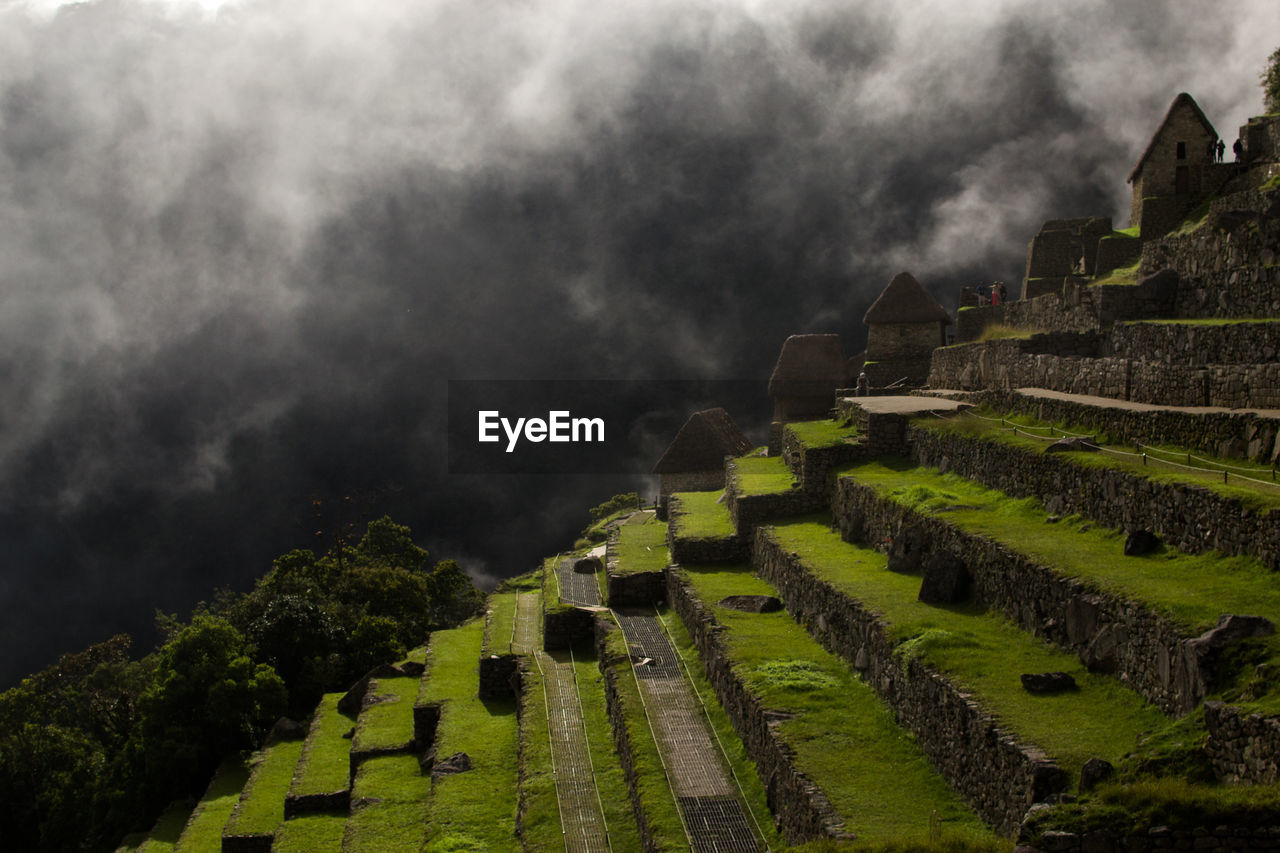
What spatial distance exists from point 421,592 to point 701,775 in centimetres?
2752

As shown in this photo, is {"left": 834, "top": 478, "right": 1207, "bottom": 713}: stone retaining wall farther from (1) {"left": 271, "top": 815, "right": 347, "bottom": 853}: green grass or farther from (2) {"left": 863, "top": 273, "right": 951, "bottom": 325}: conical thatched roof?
(2) {"left": 863, "top": 273, "right": 951, "bottom": 325}: conical thatched roof

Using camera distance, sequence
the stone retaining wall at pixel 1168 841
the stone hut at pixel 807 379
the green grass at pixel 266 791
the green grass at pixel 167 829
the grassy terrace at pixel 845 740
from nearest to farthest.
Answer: the stone retaining wall at pixel 1168 841 → the grassy terrace at pixel 845 740 → the green grass at pixel 266 791 → the green grass at pixel 167 829 → the stone hut at pixel 807 379

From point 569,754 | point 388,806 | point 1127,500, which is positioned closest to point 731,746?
point 569,754

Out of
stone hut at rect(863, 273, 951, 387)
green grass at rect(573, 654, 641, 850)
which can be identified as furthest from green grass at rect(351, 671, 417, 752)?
stone hut at rect(863, 273, 951, 387)

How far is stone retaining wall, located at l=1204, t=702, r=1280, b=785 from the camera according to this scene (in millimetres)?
7473

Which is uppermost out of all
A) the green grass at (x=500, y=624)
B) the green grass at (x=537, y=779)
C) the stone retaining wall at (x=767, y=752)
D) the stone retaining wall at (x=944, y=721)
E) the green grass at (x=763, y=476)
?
the green grass at (x=763, y=476)

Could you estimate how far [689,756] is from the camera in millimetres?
15398

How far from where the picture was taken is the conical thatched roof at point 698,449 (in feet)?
117

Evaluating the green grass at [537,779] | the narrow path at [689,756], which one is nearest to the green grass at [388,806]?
the green grass at [537,779]

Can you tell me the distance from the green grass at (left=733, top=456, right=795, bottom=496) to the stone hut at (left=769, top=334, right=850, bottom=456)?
11.7 ft

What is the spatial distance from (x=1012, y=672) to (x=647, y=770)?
17.9ft

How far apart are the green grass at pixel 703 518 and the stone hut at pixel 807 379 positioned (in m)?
3.81

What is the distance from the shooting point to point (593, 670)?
74.2 feet

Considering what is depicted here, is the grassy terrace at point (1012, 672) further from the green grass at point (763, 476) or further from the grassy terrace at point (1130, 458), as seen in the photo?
the green grass at point (763, 476)
